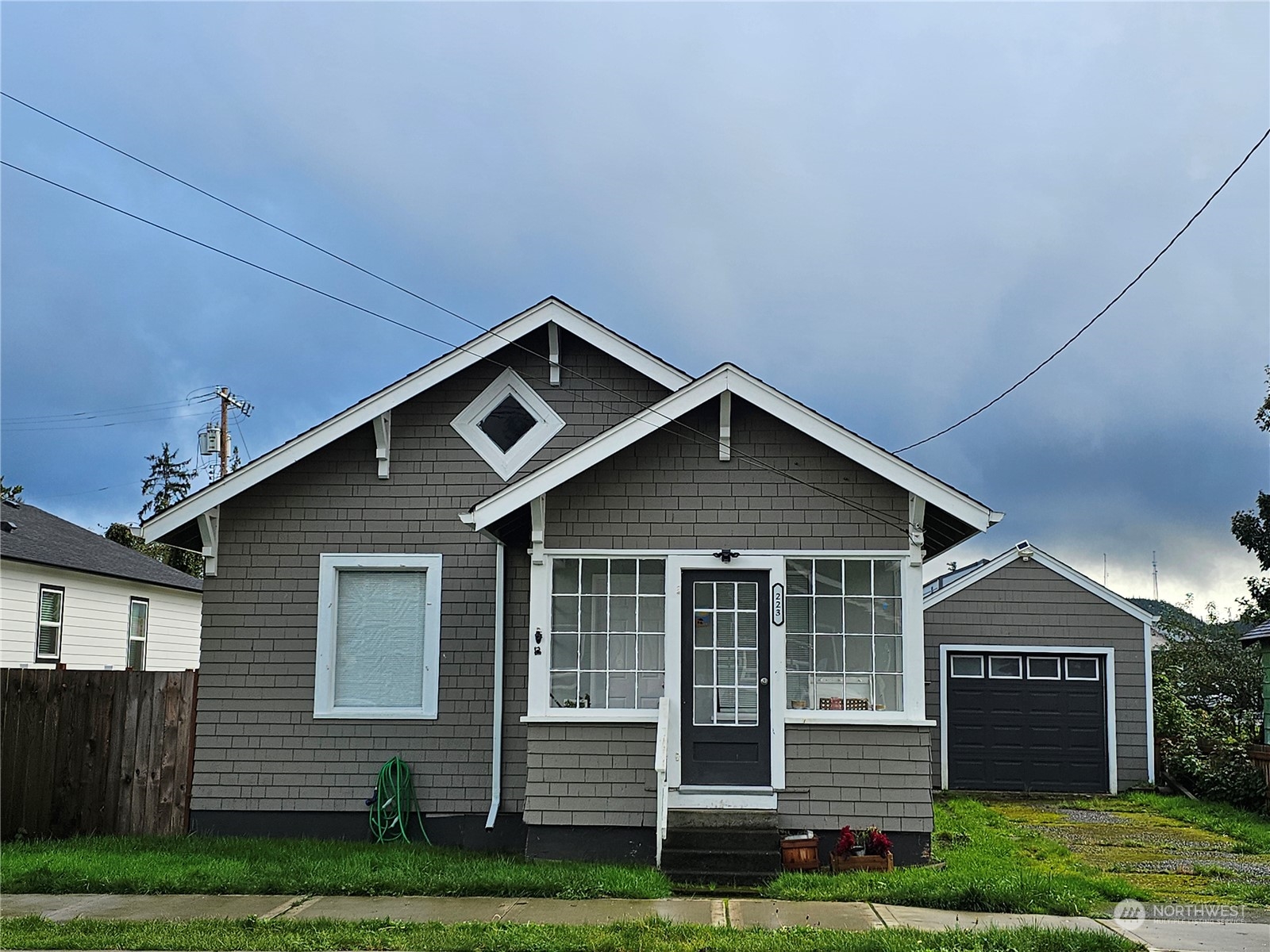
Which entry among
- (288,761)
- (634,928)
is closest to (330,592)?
(288,761)

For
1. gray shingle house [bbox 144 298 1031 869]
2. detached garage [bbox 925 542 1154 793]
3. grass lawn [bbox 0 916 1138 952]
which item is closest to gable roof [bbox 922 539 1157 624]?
detached garage [bbox 925 542 1154 793]

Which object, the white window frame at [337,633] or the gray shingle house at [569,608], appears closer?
the gray shingle house at [569,608]

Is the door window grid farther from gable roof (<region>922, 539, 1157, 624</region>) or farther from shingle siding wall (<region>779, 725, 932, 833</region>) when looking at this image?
gable roof (<region>922, 539, 1157, 624</region>)

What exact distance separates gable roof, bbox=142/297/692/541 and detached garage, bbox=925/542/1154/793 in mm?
8352

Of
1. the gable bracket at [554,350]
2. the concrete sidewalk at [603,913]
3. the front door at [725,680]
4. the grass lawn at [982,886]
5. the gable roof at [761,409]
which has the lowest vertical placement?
the concrete sidewalk at [603,913]

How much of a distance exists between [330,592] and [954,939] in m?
6.91

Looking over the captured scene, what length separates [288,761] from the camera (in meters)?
11.5

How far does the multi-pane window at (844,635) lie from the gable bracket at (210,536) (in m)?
5.71

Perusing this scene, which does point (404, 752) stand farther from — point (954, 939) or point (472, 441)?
point (954, 939)

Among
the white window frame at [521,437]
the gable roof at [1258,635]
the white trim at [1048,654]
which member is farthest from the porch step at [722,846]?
the gable roof at [1258,635]

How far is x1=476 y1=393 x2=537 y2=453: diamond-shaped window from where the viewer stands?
12.1m

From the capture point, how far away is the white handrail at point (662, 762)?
31.3 feet

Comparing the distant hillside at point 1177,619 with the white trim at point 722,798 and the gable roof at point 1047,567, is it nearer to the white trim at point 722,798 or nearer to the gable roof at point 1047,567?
the gable roof at point 1047,567

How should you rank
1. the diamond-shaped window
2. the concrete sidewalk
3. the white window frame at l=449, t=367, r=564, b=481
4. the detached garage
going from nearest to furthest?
the concrete sidewalk → the white window frame at l=449, t=367, r=564, b=481 → the diamond-shaped window → the detached garage
